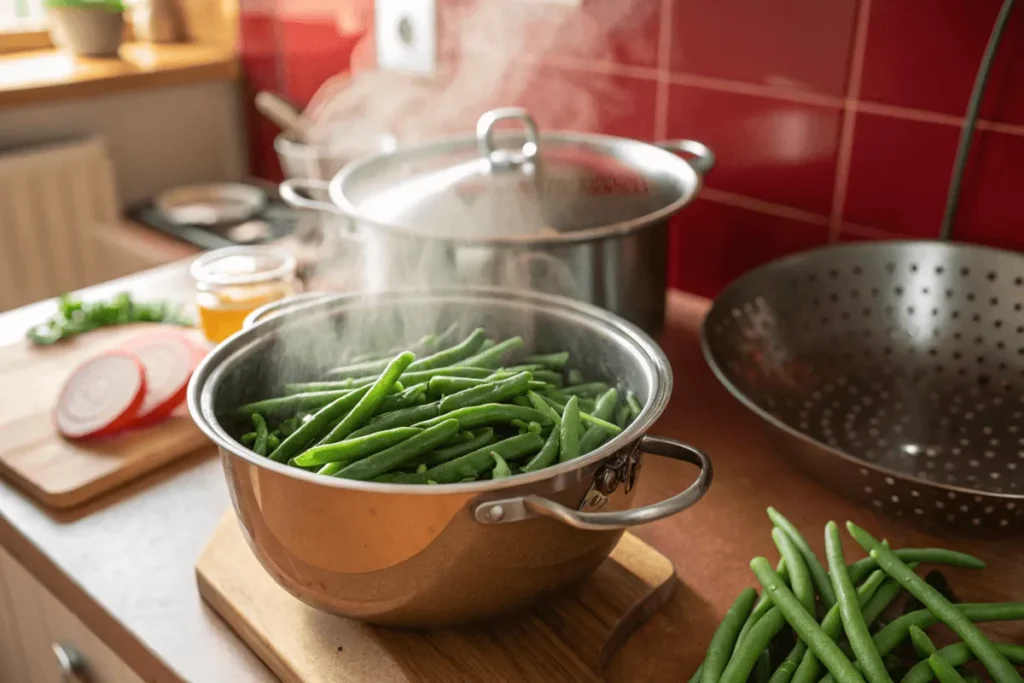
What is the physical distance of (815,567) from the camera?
76 centimetres

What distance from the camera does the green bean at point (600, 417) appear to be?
2.47ft

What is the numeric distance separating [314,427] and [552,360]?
247mm

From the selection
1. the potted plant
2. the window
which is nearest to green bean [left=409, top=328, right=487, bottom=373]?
the potted plant

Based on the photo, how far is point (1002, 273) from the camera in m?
1.00

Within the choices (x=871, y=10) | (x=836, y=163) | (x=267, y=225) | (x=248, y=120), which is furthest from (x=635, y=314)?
(x=248, y=120)

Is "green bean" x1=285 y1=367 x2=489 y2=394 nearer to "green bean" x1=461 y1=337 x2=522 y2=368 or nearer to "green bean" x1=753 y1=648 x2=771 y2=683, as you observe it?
"green bean" x1=461 y1=337 x2=522 y2=368

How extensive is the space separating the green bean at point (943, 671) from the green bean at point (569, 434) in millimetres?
295

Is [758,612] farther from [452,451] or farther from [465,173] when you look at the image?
[465,173]

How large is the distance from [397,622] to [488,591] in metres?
0.09

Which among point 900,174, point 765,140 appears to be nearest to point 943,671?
point 900,174

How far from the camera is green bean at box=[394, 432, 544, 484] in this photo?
0.71 m

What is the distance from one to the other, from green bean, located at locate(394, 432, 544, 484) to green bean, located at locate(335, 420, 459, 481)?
2 cm

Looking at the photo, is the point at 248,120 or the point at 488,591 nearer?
the point at 488,591

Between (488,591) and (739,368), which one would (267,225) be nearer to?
(739,368)
